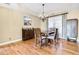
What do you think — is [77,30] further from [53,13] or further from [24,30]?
[24,30]

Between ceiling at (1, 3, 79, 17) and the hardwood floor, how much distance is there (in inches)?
24.5

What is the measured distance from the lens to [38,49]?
1.77 metres

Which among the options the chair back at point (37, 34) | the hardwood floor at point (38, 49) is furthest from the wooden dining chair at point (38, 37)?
the hardwood floor at point (38, 49)

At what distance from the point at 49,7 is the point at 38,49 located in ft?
2.86

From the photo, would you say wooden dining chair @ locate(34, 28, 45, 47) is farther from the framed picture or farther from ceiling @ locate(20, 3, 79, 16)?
ceiling @ locate(20, 3, 79, 16)

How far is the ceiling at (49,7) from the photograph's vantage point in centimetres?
168

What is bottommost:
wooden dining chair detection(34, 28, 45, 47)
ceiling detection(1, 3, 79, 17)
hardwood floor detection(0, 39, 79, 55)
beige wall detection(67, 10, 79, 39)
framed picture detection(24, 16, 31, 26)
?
hardwood floor detection(0, 39, 79, 55)

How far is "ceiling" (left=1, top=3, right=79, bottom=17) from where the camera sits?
168 cm

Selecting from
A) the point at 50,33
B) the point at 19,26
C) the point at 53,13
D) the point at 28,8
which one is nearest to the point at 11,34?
the point at 19,26

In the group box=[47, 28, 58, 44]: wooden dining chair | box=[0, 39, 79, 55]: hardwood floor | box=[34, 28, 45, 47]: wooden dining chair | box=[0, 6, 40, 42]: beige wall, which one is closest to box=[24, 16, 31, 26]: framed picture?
box=[0, 6, 40, 42]: beige wall

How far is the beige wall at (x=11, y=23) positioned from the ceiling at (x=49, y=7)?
0.13 m

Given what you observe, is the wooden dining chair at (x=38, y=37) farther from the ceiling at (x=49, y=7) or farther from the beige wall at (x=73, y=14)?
the beige wall at (x=73, y=14)

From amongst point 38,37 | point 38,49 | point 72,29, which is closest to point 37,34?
point 38,37
